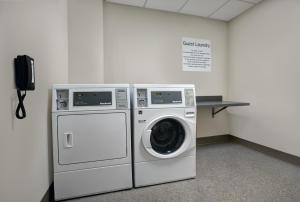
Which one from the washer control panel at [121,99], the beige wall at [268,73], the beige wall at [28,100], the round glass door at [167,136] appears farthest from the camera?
the beige wall at [268,73]

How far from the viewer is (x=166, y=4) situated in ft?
8.17

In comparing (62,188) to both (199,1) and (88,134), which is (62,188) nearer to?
(88,134)

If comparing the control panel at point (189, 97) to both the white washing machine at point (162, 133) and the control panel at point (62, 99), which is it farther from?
the control panel at point (62, 99)

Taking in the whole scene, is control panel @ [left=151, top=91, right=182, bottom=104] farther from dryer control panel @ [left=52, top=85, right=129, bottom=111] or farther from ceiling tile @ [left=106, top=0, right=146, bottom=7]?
ceiling tile @ [left=106, top=0, right=146, bottom=7]

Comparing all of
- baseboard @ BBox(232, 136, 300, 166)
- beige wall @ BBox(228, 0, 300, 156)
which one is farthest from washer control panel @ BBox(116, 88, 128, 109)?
baseboard @ BBox(232, 136, 300, 166)

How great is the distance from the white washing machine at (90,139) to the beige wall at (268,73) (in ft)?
6.66

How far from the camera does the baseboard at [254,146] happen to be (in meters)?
2.14

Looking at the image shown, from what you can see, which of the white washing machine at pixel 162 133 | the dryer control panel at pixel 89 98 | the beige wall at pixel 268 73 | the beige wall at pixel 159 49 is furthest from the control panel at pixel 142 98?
the beige wall at pixel 268 73

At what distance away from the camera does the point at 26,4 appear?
1.13m

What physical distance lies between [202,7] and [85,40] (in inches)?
69.9

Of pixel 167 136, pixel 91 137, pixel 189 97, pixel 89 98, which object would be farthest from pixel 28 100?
pixel 189 97

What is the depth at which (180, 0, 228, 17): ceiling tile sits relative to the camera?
2.43 m

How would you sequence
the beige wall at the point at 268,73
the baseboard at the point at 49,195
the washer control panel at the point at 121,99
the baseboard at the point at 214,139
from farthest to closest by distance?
the baseboard at the point at 214,139, the beige wall at the point at 268,73, the washer control panel at the point at 121,99, the baseboard at the point at 49,195

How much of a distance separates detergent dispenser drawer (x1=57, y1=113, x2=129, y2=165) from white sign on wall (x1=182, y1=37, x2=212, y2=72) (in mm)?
1729
